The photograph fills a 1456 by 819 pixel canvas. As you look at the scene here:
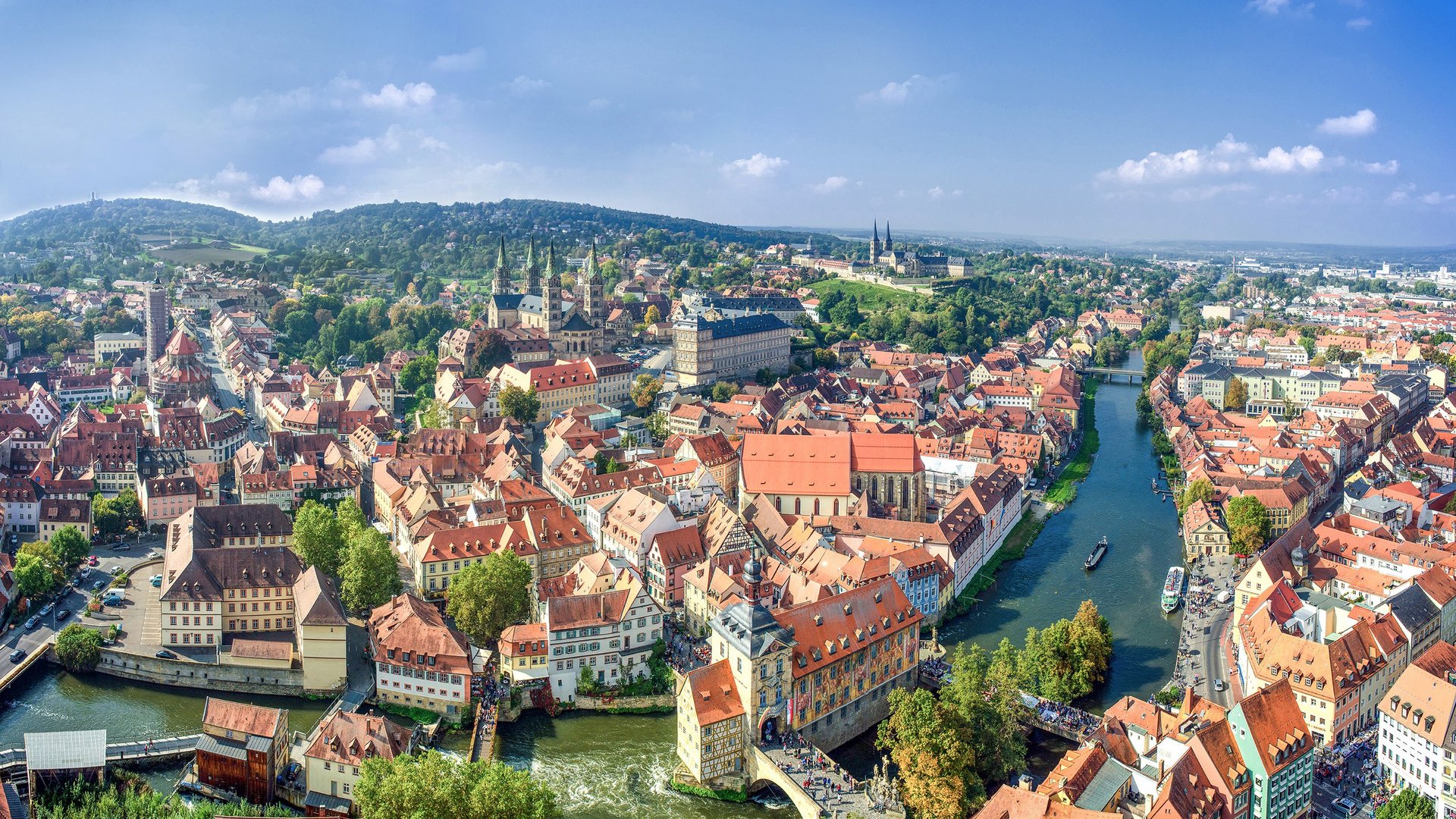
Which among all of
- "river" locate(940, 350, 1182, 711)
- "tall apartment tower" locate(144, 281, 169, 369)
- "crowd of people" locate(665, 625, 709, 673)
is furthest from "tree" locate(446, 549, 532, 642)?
"tall apartment tower" locate(144, 281, 169, 369)

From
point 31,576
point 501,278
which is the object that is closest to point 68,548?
point 31,576

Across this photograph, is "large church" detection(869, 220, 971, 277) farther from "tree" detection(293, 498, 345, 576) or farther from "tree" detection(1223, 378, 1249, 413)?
"tree" detection(293, 498, 345, 576)

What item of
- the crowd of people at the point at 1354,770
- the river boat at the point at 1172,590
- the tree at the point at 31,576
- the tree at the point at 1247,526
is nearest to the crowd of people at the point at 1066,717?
the crowd of people at the point at 1354,770

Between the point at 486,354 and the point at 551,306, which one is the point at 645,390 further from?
the point at 551,306

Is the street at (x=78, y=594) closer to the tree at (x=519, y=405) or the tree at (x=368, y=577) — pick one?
the tree at (x=368, y=577)

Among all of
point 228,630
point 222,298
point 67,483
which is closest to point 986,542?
point 228,630

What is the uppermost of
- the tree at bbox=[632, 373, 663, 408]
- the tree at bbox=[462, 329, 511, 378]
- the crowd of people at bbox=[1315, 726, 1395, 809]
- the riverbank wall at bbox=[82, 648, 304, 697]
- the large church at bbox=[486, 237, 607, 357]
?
the large church at bbox=[486, 237, 607, 357]

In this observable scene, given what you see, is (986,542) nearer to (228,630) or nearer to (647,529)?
(647,529)
